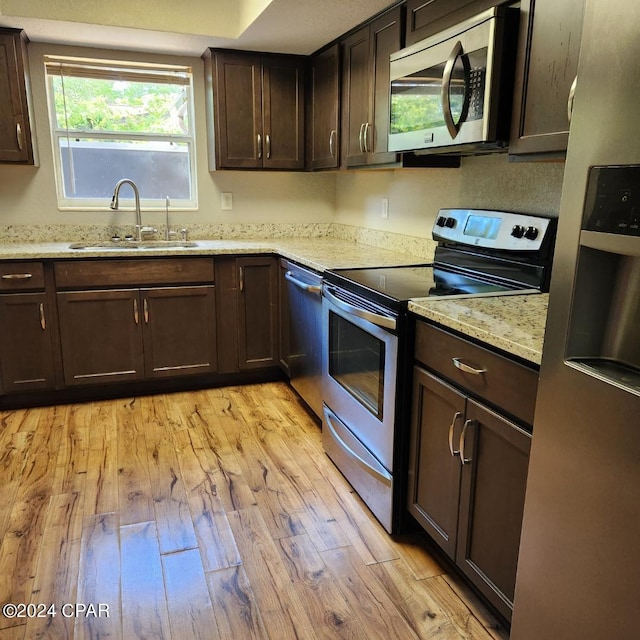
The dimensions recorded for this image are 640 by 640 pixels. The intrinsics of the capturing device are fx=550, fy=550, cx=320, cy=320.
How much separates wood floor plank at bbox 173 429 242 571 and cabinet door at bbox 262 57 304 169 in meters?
1.82

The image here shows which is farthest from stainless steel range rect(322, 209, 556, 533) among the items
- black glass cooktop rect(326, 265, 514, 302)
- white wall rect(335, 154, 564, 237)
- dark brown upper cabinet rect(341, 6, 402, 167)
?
dark brown upper cabinet rect(341, 6, 402, 167)

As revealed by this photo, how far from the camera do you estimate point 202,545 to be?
1930 mm

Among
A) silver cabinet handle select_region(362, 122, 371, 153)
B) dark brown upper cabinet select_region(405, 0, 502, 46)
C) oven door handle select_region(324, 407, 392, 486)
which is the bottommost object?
oven door handle select_region(324, 407, 392, 486)

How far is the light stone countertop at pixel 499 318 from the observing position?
1.31m

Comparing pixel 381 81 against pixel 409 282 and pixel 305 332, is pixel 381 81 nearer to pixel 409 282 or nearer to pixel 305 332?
pixel 409 282

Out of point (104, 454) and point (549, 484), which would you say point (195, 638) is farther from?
point (104, 454)

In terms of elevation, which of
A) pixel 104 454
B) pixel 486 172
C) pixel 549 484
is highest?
pixel 486 172

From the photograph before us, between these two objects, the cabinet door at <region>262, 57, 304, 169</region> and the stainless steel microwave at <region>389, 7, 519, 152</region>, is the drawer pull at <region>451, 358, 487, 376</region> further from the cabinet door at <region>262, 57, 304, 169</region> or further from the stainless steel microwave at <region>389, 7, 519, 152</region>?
the cabinet door at <region>262, 57, 304, 169</region>

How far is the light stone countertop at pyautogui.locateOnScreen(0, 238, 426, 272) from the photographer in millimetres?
2748

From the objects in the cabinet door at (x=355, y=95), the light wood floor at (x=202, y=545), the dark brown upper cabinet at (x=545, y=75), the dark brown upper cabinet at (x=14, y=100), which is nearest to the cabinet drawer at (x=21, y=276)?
the dark brown upper cabinet at (x=14, y=100)

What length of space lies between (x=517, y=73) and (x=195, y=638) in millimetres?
1902

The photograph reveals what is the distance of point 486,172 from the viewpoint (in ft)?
7.78

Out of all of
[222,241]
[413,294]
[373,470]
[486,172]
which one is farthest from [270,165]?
[373,470]

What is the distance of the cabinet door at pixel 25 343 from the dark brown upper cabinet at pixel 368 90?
1869 millimetres
